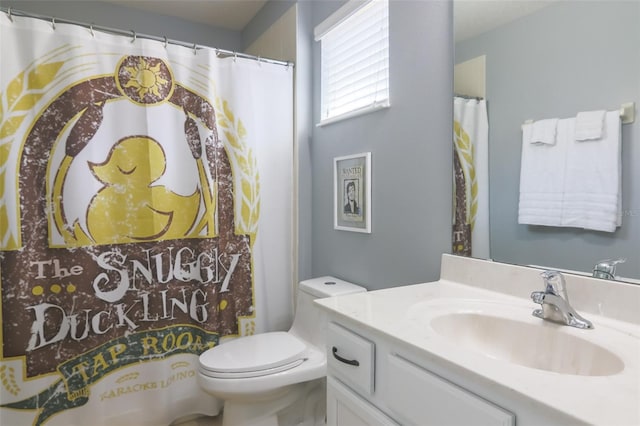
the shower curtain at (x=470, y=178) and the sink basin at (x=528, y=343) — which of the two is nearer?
the sink basin at (x=528, y=343)

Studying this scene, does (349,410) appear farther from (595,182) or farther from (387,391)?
(595,182)

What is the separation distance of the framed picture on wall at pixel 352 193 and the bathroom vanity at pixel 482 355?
58 cm

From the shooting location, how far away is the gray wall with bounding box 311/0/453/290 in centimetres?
139

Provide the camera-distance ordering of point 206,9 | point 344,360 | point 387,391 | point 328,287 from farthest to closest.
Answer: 1. point 206,9
2. point 328,287
3. point 344,360
4. point 387,391

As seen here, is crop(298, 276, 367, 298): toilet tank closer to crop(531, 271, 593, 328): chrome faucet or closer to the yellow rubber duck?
the yellow rubber duck

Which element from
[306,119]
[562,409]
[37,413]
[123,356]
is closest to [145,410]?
[123,356]

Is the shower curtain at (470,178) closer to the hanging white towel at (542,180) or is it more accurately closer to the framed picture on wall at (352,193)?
the hanging white towel at (542,180)

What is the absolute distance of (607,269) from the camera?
37.0 inches

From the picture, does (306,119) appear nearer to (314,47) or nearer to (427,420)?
(314,47)

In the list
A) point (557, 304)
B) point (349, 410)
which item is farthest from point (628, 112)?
point (349, 410)

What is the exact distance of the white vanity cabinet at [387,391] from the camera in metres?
0.69

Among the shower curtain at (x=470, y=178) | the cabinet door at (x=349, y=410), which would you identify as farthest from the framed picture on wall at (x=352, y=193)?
the cabinet door at (x=349, y=410)

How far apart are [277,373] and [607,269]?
1.21 metres

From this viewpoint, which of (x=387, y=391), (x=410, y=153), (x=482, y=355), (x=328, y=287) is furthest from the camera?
(x=328, y=287)
